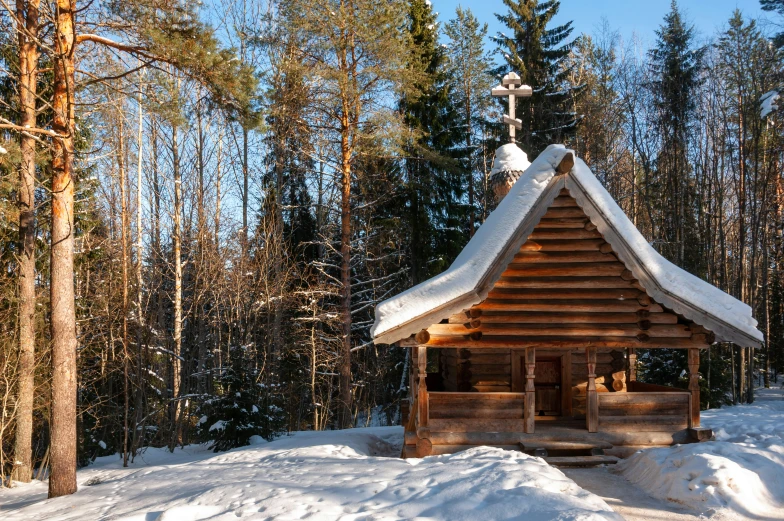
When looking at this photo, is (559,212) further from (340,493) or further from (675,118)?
(675,118)

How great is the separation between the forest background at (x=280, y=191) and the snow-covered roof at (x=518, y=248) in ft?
15.0

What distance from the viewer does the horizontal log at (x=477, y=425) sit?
9.66 metres

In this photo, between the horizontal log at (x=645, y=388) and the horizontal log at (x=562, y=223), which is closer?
the horizontal log at (x=562, y=223)

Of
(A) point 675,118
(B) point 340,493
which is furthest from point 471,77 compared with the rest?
(B) point 340,493

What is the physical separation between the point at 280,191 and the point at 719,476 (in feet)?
58.1

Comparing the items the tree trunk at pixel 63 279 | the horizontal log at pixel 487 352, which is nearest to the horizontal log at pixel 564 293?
the horizontal log at pixel 487 352

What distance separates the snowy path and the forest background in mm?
8009

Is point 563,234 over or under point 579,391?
over

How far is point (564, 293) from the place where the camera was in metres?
9.69

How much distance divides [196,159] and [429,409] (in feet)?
57.4

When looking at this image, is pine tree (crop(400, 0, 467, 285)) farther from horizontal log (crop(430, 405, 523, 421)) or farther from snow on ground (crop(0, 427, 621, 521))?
snow on ground (crop(0, 427, 621, 521))

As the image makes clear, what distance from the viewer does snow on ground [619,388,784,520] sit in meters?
6.76

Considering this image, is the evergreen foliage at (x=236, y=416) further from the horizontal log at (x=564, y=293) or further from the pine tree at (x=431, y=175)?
the pine tree at (x=431, y=175)

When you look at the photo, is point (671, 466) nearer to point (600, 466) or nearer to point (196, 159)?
point (600, 466)
